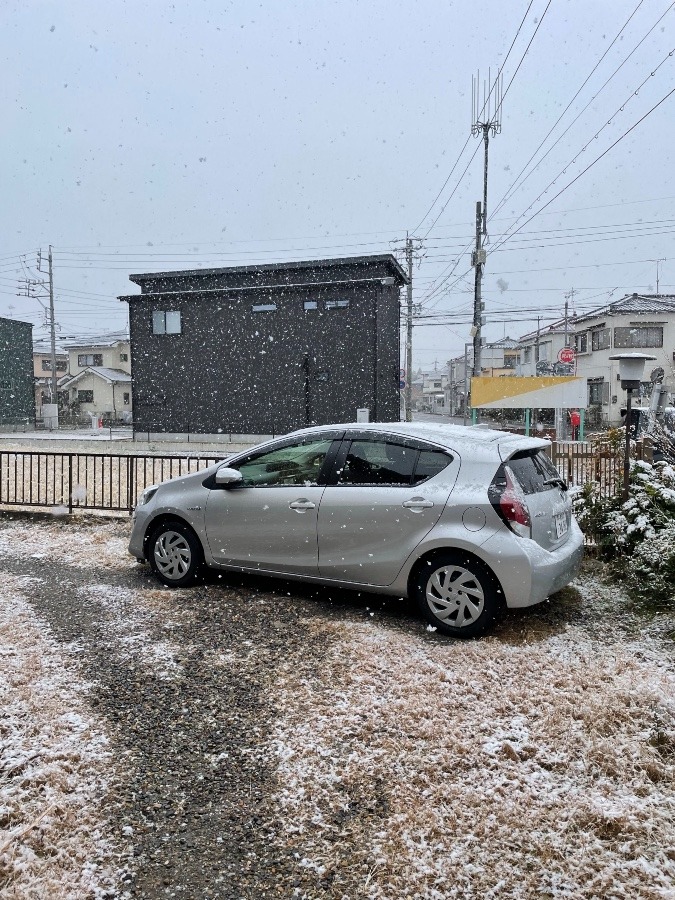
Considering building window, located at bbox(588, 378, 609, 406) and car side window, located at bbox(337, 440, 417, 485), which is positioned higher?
building window, located at bbox(588, 378, 609, 406)

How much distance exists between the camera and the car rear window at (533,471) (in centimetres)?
418

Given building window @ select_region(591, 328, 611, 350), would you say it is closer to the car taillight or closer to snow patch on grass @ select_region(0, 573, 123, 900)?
the car taillight

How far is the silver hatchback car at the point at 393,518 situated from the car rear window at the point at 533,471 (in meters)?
0.01

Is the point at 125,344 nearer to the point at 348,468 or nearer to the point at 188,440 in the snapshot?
the point at 188,440

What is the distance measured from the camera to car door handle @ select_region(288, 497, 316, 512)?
462 centimetres

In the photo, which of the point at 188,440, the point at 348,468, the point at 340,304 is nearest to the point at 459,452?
the point at 348,468

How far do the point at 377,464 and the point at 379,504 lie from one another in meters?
0.34

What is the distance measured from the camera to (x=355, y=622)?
4441mm

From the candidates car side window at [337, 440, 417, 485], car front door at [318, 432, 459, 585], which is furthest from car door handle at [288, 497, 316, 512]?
car side window at [337, 440, 417, 485]

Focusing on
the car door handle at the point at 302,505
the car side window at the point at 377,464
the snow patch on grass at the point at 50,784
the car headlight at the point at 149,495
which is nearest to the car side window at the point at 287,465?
the car door handle at the point at 302,505

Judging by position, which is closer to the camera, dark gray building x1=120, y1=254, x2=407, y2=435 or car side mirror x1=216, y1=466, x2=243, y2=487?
car side mirror x1=216, y1=466, x2=243, y2=487

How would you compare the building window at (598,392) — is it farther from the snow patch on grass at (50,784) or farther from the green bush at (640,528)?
the snow patch on grass at (50,784)

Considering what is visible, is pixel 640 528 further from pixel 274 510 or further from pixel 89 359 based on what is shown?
pixel 89 359

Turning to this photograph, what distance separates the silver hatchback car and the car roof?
0.04 ft
